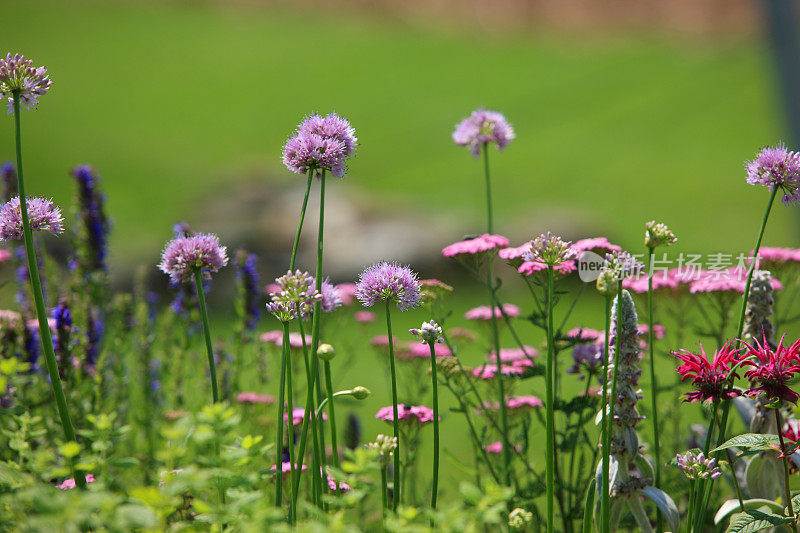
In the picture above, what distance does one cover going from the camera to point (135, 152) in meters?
12.6

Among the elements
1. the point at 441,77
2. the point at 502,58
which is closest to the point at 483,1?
the point at 502,58

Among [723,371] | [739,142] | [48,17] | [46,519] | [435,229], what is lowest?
[46,519]

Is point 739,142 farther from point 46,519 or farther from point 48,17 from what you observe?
point 48,17

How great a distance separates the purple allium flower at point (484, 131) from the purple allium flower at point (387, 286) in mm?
783

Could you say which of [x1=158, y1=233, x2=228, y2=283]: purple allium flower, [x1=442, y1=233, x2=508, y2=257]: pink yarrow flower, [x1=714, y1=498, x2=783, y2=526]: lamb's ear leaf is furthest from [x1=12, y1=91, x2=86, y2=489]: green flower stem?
[x1=714, y1=498, x2=783, y2=526]: lamb's ear leaf

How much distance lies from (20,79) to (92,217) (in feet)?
4.79

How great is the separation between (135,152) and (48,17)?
8436 millimetres

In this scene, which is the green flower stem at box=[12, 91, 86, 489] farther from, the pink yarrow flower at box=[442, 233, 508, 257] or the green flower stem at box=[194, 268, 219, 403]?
the pink yarrow flower at box=[442, 233, 508, 257]

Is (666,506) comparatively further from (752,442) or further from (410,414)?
(410,414)

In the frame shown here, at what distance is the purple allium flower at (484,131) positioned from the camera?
2111 mm

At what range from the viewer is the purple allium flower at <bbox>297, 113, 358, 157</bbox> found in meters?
1.47

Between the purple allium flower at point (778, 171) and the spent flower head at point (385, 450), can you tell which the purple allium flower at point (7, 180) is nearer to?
the spent flower head at point (385, 450)

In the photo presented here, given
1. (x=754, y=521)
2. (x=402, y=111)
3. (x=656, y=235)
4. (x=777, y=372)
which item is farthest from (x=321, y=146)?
(x=402, y=111)

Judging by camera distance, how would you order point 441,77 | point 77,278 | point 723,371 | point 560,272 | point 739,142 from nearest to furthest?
point 723,371 < point 560,272 < point 77,278 < point 739,142 < point 441,77
